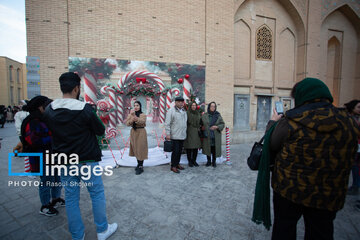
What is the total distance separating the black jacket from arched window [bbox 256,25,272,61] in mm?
9473

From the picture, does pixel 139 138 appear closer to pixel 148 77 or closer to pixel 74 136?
pixel 74 136

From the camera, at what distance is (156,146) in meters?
7.12

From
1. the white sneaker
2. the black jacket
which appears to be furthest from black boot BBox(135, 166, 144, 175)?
the black jacket

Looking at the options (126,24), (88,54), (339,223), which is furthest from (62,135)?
(126,24)

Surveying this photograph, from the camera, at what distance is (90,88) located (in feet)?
20.6

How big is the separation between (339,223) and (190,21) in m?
7.79

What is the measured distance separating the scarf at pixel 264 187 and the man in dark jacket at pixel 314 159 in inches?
5.6

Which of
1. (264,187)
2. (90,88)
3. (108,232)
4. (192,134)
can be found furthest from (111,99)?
(264,187)

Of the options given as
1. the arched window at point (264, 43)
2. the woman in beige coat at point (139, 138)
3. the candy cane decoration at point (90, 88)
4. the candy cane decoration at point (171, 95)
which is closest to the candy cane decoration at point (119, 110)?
the candy cane decoration at point (90, 88)

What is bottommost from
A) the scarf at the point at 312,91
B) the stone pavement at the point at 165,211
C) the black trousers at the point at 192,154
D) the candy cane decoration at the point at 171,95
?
the stone pavement at the point at 165,211

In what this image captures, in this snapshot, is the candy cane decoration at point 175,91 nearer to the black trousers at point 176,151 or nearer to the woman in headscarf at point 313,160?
the black trousers at point 176,151

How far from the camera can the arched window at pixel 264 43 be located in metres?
8.91

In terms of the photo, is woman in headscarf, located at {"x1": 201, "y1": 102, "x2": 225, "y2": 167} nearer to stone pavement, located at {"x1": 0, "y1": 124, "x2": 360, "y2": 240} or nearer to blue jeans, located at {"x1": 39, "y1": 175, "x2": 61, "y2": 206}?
stone pavement, located at {"x1": 0, "y1": 124, "x2": 360, "y2": 240}

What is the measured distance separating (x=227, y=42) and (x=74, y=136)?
7.81m
